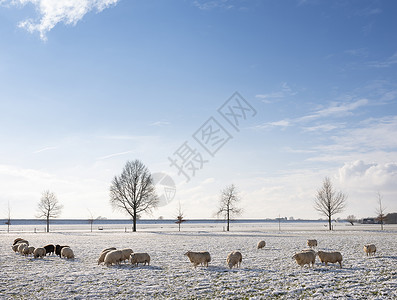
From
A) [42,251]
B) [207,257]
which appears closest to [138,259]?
[207,257]

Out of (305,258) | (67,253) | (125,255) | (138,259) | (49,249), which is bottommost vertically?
(49,249)

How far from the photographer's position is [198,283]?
47.1ft

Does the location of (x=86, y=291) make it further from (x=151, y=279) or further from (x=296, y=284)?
(x=296, y=284)

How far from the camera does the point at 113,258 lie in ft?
63.9

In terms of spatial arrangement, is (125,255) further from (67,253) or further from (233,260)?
(233,260)

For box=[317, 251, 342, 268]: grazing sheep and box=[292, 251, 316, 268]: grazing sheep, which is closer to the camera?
box=[292, 251, 316, 268]: grazing sheep

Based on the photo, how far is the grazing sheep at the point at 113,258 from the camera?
63.4ft

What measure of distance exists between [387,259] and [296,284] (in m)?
10.1

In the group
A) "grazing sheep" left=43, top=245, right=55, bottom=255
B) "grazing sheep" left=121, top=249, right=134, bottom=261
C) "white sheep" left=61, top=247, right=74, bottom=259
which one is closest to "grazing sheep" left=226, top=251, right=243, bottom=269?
"grazing sheep" left=121, top=249, right=134, bottom=261

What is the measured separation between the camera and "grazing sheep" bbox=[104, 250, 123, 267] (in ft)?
63.4

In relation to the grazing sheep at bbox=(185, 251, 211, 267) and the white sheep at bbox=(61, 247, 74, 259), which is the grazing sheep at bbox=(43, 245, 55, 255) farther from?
the grazing sheep at bbox=(185, 251, 211, 267)

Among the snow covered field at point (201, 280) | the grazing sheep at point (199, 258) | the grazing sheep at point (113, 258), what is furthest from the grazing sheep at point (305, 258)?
the grazing sheep at point (113, 258)

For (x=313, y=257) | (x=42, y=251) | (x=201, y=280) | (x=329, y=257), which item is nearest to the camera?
(x=201, y=280)

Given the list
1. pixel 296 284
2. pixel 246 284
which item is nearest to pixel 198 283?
pixel 246 284
